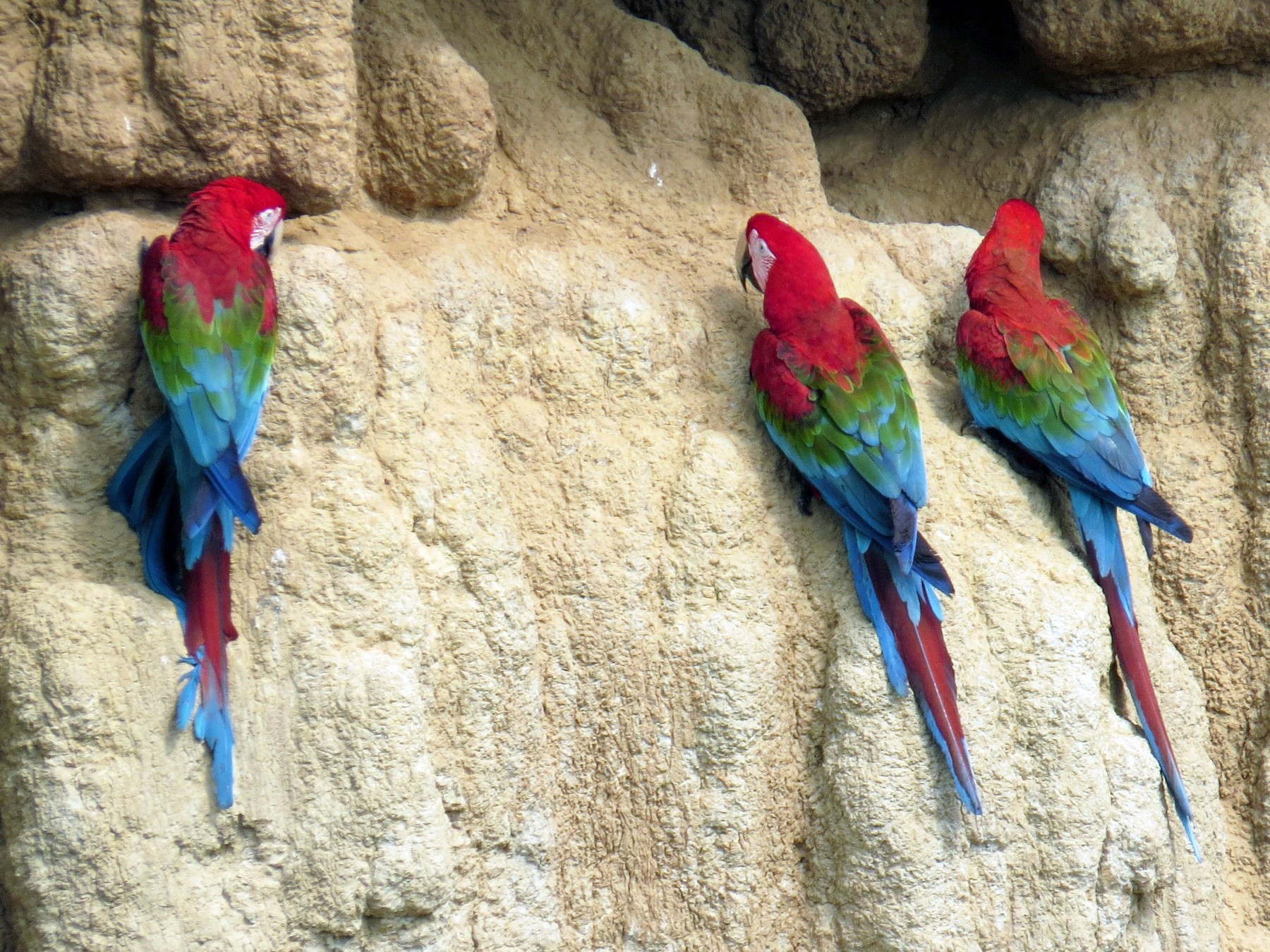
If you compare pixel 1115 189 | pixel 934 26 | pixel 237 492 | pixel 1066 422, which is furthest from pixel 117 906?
pixel 934 26

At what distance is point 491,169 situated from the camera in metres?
2.63

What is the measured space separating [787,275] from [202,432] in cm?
115

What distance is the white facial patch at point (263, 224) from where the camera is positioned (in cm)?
210

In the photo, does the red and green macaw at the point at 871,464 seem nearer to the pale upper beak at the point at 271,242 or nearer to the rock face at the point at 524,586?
the rock face at the point at 524,586

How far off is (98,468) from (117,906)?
664 mm

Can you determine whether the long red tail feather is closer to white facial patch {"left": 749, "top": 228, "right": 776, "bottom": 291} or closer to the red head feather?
white facial patch {"left": 749, "top": 228, "right": 776, "bottom": 291}

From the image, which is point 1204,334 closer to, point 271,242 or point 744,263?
point 744,263

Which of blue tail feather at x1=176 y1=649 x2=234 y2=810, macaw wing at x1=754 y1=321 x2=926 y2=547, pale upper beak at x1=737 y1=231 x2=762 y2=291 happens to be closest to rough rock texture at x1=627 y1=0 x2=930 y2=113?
pale upper beak at x1=737 y1=231 x2=762 y2=291

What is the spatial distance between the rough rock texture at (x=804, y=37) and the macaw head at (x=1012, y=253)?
0.68 metres

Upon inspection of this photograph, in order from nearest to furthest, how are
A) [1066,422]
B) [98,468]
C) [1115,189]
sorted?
[98,468], [1066,422], [1115,189]

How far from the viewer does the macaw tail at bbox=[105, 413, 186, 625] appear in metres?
1.99

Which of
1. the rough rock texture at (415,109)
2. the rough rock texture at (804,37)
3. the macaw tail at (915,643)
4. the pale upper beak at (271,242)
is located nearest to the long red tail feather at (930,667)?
the macaw tail at (915,643)

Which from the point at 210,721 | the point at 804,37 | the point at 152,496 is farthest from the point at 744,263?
the point at 210,721

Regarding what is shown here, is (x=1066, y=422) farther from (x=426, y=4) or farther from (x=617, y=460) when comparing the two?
(x=426, y=4)
